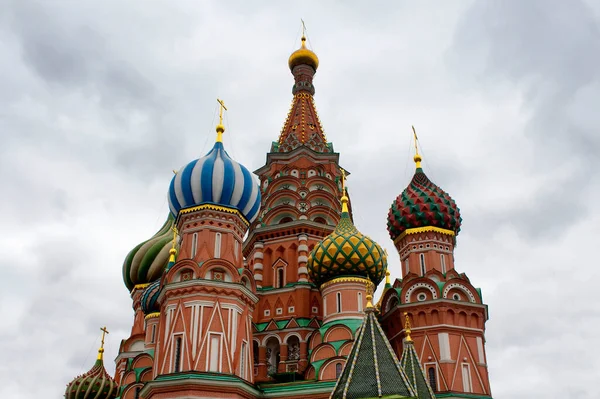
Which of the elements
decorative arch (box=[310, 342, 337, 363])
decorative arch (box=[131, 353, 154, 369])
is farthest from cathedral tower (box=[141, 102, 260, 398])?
decorative arch (box=[131, 353, 154, 369])

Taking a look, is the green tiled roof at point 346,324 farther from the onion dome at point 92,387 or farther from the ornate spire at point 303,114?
the onion dome at point 92,387

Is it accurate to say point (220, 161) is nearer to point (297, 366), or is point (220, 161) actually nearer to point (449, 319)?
point (297, 366)

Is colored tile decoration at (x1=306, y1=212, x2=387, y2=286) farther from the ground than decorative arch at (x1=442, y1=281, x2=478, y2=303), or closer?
farther from the ground

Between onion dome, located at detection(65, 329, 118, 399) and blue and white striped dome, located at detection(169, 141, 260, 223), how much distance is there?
1143 cm

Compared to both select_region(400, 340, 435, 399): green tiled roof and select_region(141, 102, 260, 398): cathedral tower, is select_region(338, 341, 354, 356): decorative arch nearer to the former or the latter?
select_region(141, 102, 260, 398): cathedral tower

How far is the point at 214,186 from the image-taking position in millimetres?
22062

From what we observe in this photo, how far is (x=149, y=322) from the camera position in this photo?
26.2 metres

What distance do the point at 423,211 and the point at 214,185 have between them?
7.37m

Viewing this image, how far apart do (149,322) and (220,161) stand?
7.71 m

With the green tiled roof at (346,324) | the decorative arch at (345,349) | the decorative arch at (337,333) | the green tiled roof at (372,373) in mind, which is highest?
the green tiled roof at (346,324)

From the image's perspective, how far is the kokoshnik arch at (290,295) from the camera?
65.3 ft

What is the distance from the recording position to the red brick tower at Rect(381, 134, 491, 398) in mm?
20984

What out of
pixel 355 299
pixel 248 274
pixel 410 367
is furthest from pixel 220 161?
pixel 410 367

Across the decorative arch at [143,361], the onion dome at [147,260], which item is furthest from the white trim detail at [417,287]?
the onion dome at [147,260]
